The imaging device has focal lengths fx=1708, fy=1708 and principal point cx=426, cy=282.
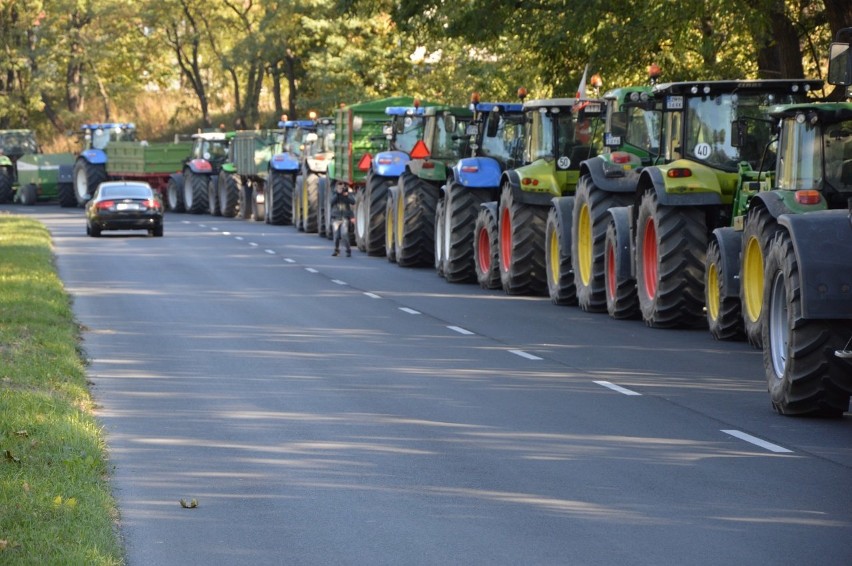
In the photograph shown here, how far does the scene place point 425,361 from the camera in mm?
15500

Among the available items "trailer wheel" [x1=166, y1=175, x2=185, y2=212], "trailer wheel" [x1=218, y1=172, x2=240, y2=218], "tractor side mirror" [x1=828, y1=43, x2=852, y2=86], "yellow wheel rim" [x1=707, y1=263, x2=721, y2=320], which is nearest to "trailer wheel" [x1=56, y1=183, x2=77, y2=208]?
"trailer wheel" [x1=166, y1=175, x2=185, y2=212]

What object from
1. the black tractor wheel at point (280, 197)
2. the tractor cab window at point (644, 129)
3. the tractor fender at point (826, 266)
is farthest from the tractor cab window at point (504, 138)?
the black tractor wheel at point (280, 197)

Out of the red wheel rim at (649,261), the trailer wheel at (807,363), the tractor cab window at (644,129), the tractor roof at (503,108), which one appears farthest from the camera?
the tractor roof at (503,108)

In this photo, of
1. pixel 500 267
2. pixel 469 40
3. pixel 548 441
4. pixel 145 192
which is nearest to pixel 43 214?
pixel 145 192

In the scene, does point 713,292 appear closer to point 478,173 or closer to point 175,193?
point 478,173

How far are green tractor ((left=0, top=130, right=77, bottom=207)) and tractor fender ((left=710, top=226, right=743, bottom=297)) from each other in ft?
162

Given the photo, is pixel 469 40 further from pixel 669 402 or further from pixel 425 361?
pixel 669 402

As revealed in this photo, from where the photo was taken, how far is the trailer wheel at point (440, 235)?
27219 mm

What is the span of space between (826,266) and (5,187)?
198 ft

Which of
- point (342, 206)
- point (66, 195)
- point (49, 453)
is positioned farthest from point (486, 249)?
point (66, 195)

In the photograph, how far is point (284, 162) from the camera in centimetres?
4534

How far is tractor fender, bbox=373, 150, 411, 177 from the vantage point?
3278 centimetres

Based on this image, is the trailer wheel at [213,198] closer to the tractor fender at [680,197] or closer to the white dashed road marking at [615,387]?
the tractor fender at [680,197]

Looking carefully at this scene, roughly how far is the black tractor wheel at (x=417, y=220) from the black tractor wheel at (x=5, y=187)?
4175 centimetres
